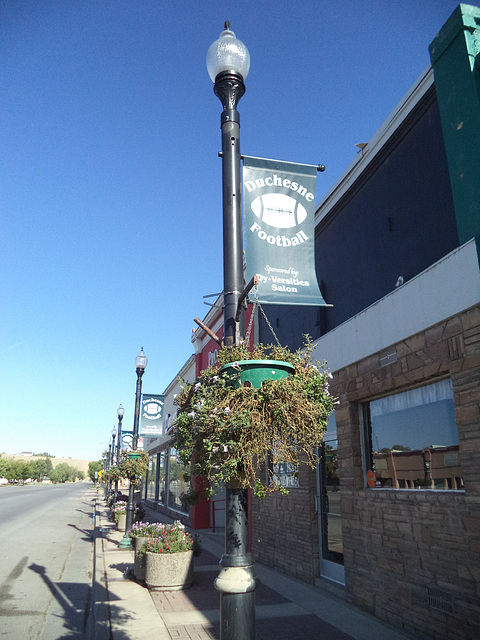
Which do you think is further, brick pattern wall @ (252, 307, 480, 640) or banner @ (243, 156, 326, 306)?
brick pattern wall @ (252, 307, 480, 640)

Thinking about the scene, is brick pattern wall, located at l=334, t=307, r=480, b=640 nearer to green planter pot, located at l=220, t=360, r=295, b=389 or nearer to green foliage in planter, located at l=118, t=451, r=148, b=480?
green planter pot, located at l=220, t=360, r=295, b=389

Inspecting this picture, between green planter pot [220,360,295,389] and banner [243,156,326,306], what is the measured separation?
1075 millimetres

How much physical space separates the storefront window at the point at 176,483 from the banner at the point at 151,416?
4.90 feet

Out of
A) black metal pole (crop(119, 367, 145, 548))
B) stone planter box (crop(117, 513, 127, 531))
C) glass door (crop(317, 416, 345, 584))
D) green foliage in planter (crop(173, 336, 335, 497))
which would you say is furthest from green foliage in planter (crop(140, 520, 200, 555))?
stone planter box (crop(117, 513, 127, 531))

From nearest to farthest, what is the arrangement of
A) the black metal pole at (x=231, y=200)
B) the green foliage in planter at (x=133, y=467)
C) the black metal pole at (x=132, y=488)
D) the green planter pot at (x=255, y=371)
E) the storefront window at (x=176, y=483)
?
the green planter pot at (x=255, y=371) < the black metal pole at (x=231, y=200) < the black metal pole at (x=132, y=488) < the green foliage in planter at (x=133, y=467) < the storefront window at (x=176, y=483)

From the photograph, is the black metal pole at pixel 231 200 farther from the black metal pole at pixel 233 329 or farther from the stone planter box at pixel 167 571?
the stone planter box at pixel 167 571

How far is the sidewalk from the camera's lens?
5.92m

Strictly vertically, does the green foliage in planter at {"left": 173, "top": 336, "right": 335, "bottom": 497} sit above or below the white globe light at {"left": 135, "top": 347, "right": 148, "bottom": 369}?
below

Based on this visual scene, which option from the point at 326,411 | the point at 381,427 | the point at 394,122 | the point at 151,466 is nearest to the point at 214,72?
the point at 326,411

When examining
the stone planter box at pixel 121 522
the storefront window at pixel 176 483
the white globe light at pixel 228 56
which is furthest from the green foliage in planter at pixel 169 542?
the storefront window at pixel 176 483

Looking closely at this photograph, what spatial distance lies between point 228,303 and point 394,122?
17.5 feet

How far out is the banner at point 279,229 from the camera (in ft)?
14.1

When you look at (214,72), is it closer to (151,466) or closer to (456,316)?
(456,316)

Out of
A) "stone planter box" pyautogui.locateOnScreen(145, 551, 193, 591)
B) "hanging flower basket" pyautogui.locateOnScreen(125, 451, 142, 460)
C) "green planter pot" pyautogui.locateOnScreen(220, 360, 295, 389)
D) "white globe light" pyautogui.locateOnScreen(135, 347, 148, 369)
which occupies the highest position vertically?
"white globe light" pyautogui.locateOnScreen(135, 347, 148, 369)
